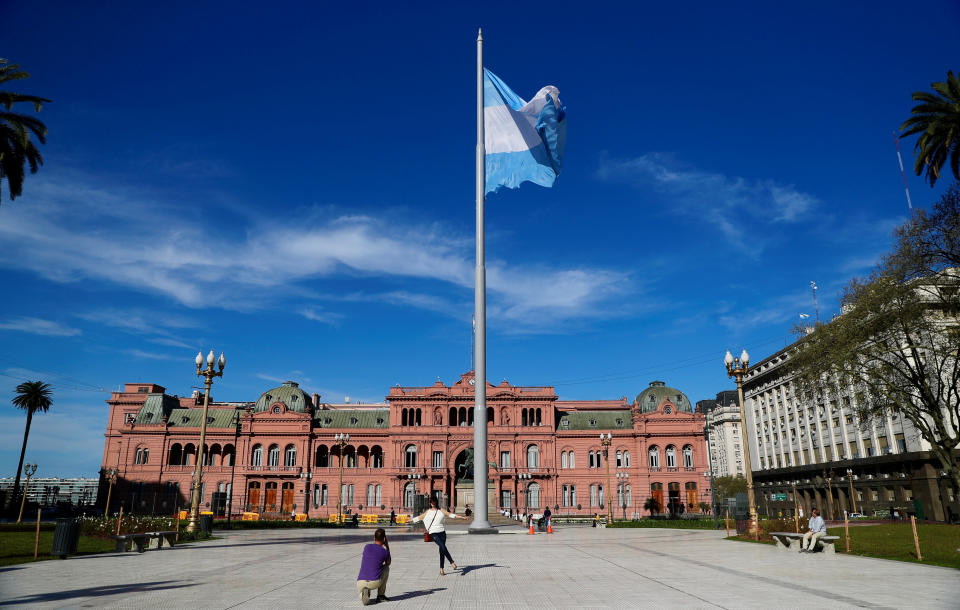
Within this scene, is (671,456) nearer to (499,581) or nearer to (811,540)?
(811,540)

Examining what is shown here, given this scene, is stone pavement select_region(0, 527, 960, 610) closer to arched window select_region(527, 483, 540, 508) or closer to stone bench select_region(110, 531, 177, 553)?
stone bench select_region(110, 531, 177, 553)

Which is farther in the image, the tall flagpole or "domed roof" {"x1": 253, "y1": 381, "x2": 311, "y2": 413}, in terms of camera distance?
"domed roof" {"x1": 253, "y1": 381, "x2": 311, "y2": 413}

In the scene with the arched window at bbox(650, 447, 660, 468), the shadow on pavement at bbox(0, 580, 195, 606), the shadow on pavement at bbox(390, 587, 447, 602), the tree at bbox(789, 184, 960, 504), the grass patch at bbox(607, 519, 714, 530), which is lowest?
the grass patch at bbox(607, 519, 714, 530)

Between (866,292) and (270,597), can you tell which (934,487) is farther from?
(270,597)

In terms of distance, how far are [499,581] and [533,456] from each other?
221 feet

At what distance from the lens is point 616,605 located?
10.8 metres

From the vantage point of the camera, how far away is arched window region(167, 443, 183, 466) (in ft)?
266

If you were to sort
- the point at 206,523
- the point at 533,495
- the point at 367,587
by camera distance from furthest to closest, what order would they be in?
the point at 533,495 → the point at 206,523 → the point at 367,587

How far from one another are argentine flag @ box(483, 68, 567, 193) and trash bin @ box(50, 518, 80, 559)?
19.9 metres

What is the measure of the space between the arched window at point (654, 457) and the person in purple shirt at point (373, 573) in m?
72.8

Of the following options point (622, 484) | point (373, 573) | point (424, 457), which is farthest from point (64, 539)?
point (622, 484)

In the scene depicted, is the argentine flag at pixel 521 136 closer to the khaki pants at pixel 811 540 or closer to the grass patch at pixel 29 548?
the khaki pants at pixel 811 540

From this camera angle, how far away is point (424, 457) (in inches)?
3073

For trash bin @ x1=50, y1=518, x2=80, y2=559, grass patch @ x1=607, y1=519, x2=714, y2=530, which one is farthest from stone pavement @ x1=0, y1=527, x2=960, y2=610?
grass patch @ x1=607, y1=519, x2=714, y2=530
